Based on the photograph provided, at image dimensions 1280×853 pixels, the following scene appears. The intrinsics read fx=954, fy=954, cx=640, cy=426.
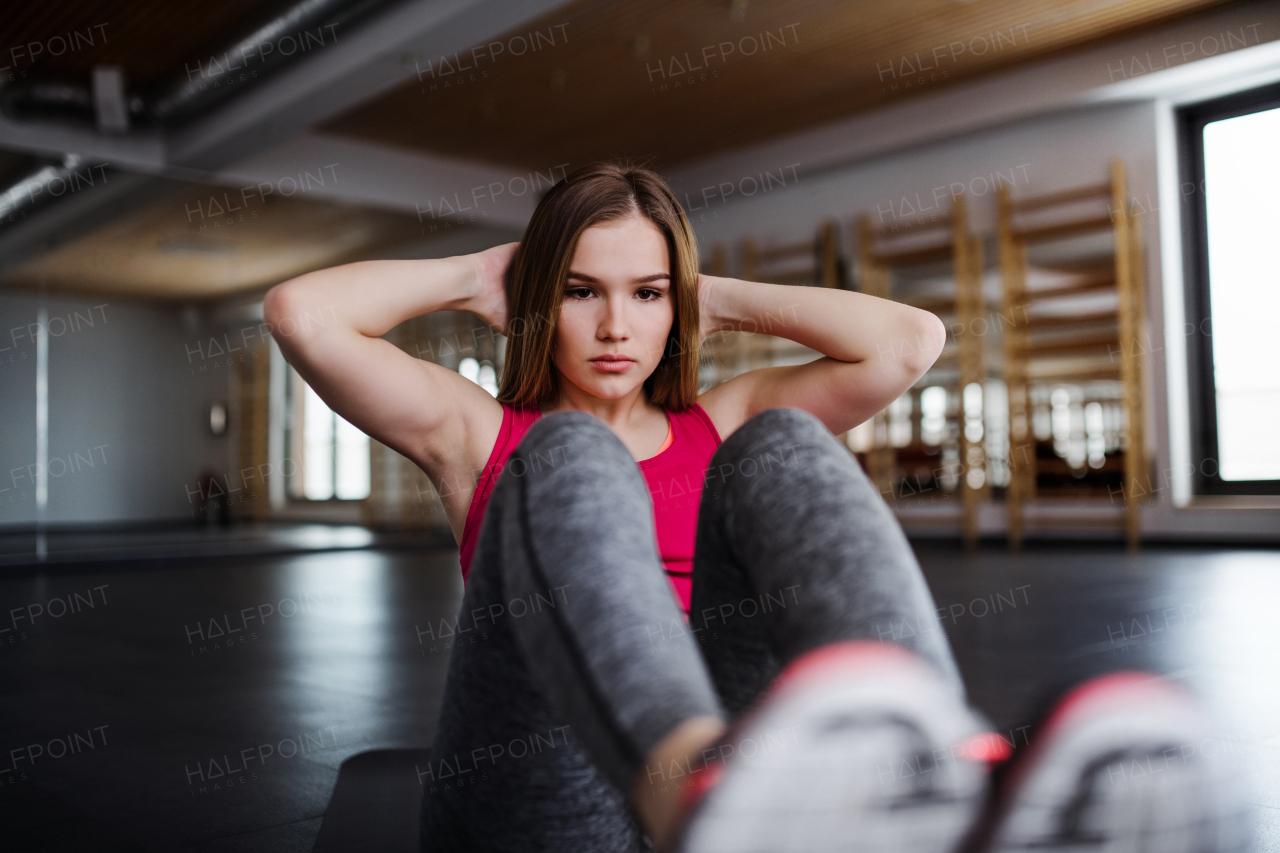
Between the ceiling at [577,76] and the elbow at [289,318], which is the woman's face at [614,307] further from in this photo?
the ceiling at [577,76]

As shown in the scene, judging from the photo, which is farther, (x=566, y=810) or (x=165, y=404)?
(x=165, y=404)

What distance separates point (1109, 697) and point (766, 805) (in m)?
0.18

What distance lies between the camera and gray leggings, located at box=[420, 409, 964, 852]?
55 centimetres

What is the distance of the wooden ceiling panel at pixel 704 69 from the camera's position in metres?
4.50

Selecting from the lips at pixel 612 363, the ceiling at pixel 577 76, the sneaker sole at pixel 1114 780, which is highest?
the ceiling at pixel 577 76

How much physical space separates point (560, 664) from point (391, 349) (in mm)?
460

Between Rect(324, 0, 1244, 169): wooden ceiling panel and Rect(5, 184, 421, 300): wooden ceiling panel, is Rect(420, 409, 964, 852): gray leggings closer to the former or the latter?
Rect(324, 0, 1244, 169): wooden ceiling panel

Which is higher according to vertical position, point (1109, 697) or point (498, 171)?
point (498, 171)

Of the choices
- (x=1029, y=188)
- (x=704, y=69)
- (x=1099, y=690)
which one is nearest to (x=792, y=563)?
(x=1099, y=690)

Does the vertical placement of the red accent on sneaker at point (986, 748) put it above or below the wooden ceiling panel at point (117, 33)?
below

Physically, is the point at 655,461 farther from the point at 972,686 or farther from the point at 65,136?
the point at 65,136

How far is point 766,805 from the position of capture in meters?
0.44

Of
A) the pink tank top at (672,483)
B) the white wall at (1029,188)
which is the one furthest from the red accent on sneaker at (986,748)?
the white wall at (1029,188)

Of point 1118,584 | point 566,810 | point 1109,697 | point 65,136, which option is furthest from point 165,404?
point 1109,697
